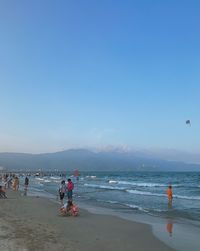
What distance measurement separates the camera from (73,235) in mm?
14062

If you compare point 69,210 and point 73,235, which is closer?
point 73,235

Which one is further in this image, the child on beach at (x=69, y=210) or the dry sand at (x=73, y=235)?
the child on beach at (x=69, y=210)

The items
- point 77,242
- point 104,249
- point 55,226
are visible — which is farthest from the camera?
point 55,226

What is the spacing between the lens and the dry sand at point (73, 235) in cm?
1193

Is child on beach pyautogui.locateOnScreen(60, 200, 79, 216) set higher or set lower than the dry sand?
higher

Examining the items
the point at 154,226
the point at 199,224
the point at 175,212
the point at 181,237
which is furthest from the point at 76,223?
the point at 175,212

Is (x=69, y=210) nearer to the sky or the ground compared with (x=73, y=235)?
nearer to the sky

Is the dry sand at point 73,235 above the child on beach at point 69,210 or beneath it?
beneath

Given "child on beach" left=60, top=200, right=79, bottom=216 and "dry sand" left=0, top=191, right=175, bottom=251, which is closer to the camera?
"dry sand" left=0, top=191, right=175, bottom=251

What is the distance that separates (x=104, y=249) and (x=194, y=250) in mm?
2842

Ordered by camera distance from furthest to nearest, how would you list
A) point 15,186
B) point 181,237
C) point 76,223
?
point 15,186 < point 76,223 < point 181,237

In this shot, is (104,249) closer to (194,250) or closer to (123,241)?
(123,241)

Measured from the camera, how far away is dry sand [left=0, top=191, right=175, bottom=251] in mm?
11930

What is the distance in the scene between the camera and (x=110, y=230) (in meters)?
16.0
